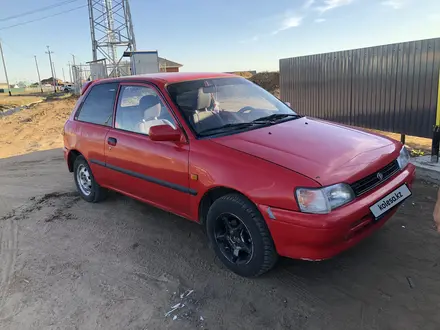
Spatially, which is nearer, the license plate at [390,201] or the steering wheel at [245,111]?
the license plate at [390,201]

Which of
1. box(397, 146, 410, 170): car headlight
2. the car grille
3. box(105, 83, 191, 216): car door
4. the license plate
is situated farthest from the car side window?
box(397, 146, 410, 170): car headlight

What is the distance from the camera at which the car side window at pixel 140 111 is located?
375 cm

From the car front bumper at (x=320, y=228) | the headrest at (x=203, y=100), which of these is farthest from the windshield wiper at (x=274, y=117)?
the car front bumper at (x=320, y=228)

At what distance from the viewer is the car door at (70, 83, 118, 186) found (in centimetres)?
452

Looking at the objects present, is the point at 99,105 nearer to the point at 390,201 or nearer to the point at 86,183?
the point at 86,183

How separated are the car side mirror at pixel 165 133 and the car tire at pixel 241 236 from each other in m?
0.73

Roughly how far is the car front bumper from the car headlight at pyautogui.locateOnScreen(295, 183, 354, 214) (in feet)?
0.13

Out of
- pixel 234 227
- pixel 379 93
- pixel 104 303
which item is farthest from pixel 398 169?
pixel 379 93

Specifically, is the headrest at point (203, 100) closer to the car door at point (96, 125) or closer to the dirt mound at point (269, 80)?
the car door at point (96, 125)

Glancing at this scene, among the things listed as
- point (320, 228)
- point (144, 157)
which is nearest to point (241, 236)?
point (320, 228)

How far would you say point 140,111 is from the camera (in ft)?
13.3

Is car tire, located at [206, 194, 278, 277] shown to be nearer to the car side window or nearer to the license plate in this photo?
the license plate

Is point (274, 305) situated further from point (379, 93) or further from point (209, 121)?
point (379, 93)

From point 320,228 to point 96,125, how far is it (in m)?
3.23
